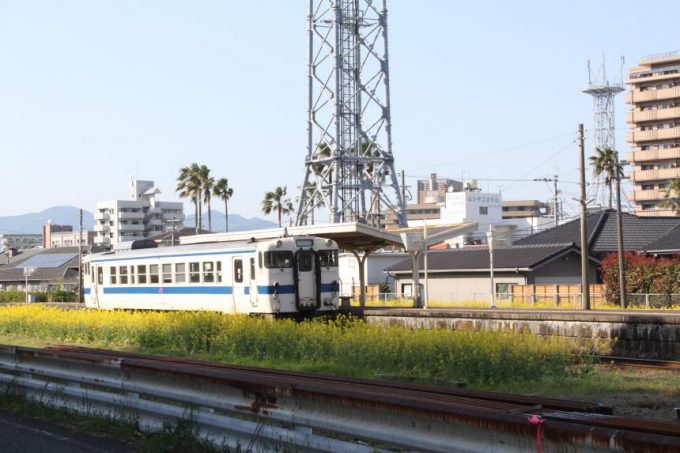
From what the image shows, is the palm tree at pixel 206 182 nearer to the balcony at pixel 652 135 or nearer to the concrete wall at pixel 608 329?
the balcony at pixel 652 135

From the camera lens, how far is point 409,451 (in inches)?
244

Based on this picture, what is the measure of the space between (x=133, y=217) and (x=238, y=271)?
143 meters

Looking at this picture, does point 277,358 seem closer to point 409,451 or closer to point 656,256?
point 409,451

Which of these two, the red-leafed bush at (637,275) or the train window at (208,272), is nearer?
the train window at (208,272)

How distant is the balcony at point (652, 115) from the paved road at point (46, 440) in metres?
101

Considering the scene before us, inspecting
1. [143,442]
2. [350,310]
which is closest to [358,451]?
[143,442]

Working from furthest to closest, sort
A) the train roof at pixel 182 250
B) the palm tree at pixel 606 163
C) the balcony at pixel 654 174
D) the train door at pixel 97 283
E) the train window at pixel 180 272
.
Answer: the balcony at pixel 654 174 < the palm tree at pixel 606 163 < the train door at pixel 97 283 < the train window at pixel 180 272 < the train roof at pixel 182 250

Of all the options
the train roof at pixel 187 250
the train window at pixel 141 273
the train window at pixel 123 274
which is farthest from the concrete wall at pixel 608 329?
the train window at pixel 123 274

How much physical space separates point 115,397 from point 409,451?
463 cm

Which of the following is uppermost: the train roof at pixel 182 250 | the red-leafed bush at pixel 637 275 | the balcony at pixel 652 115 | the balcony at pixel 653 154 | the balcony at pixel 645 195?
the balcony at pixel 652 115

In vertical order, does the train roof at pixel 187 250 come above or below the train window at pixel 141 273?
above

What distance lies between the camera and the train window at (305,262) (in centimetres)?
2592

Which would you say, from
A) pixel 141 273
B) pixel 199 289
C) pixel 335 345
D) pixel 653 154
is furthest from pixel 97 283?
pixel 653 154

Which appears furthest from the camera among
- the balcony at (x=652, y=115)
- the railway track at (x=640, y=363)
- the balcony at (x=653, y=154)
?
the balcony at (x=652, y=115)
